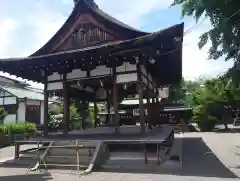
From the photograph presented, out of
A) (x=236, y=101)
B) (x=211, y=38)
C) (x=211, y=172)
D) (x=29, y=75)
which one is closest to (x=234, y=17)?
(x=211, y=38)

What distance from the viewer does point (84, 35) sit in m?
13.9

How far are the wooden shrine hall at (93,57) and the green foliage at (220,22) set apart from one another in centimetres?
361

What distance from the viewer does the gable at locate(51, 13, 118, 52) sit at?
13.4 meters

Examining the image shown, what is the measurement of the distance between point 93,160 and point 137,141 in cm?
176

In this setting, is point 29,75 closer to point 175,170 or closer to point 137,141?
point 137,141

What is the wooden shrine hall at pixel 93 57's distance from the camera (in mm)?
11380

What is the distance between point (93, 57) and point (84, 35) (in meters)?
2.39

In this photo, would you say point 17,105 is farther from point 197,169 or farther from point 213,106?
point 197,169

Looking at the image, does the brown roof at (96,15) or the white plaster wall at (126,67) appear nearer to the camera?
the white plaster wall at (126,67)

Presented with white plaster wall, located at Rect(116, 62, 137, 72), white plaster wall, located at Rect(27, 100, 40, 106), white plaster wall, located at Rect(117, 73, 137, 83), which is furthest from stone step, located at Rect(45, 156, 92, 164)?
white plaster wall, located at Rect(27, 100, 40, 106)

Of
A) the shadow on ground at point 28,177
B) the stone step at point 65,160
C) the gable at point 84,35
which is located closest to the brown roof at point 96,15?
the gable at point 84,35

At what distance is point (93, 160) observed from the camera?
9.44 meters

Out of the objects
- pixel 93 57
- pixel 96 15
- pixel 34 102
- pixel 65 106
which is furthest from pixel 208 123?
pixel 34 102

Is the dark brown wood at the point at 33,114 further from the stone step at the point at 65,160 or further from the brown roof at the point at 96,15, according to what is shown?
the stone step at the point at 65,160
